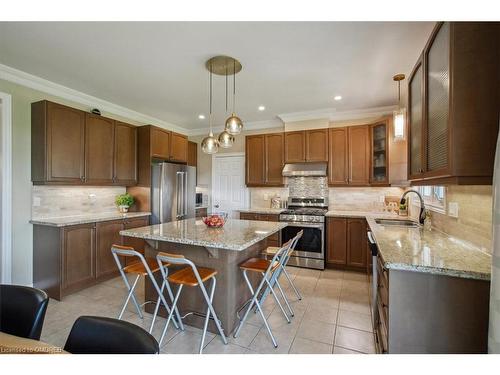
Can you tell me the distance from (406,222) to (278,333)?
2.12 meters

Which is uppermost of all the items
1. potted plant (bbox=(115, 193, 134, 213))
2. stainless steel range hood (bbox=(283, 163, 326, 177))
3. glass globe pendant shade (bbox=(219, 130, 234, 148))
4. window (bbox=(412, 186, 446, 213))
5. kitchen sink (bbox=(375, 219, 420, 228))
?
glass globe pendant shade (bbox=(219, 130, 234, 148))

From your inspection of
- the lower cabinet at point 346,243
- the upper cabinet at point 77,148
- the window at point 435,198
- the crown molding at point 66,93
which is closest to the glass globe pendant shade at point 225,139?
the upper cabinet at point 77,148

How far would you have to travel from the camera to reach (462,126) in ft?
4.02

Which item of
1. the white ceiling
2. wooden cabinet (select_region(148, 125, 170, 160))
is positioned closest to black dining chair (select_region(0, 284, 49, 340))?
the white ceiling

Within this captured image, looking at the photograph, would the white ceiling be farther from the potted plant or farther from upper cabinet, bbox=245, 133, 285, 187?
the potted plant

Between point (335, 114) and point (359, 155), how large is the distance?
939mm

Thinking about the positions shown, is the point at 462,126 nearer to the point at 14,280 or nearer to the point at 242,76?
the point at 242,76

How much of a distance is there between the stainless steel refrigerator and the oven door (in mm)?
1997

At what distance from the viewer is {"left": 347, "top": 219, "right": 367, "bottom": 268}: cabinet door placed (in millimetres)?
3533

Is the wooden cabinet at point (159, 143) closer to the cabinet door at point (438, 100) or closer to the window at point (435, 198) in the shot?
the cabinet door at point (438, 100)

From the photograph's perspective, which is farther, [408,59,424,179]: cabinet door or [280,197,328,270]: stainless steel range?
[280,197,328,270]: stainless steel range

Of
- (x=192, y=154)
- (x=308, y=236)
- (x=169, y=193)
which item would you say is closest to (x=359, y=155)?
(x=308, y=236)

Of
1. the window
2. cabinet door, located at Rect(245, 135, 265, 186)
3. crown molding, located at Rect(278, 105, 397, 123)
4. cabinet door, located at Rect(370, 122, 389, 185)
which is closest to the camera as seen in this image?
the window
